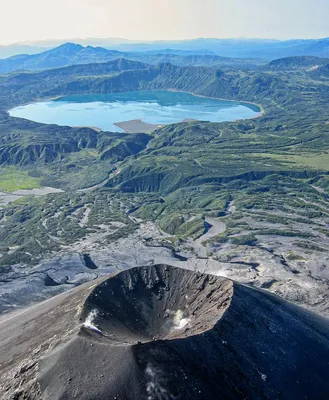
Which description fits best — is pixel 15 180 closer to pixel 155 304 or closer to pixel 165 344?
pixel 155 304

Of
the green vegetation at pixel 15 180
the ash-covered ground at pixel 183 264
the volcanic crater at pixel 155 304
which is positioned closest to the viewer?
the volcanic crater at pixel 155 304

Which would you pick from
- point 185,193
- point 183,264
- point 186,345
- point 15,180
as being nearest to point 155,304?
point 186,345

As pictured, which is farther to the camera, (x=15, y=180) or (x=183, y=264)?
(x=15, y=180)

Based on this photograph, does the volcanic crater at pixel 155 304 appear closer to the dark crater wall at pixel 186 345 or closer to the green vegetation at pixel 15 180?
the dark crater wall at pixel 186 345

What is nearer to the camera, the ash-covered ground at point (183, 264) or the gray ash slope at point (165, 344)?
the gray ash slope at point (165, 344)

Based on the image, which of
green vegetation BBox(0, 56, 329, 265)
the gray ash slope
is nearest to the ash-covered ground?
green vegetation BBox(0, 56, 329, 265)

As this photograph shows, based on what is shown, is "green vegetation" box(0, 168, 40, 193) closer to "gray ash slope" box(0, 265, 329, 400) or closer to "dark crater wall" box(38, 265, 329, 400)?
"gray ash slope" box(0, 265, 329, 400)

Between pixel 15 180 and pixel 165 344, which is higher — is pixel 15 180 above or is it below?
below

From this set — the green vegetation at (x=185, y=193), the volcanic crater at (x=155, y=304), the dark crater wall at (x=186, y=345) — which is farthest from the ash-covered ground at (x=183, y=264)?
the volcanic crater at (x=155, y=304)

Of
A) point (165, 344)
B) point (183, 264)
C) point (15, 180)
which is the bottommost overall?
point (15, 180)
